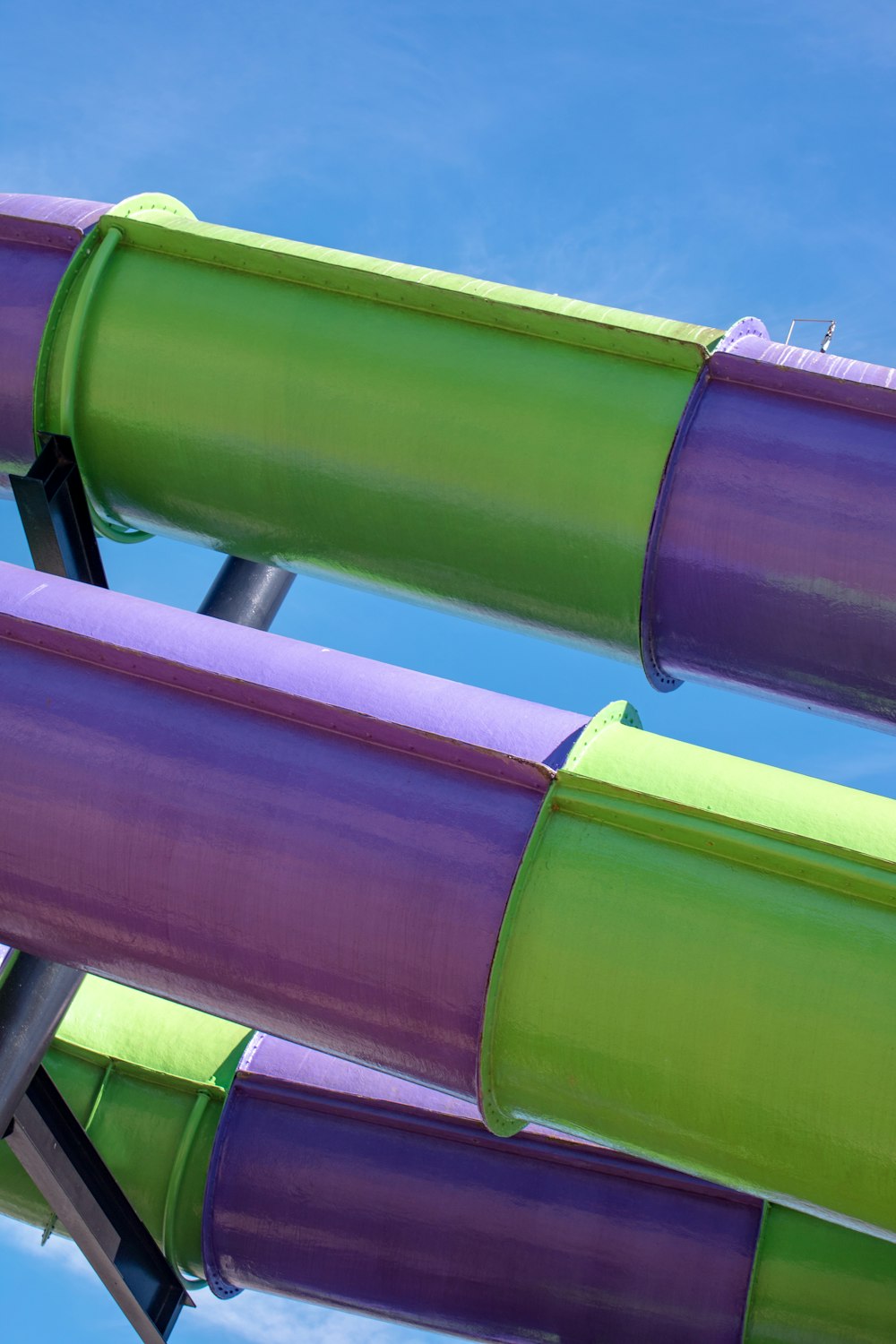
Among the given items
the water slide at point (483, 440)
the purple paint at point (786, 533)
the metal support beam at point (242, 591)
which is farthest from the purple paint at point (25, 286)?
the purple paint at point (786, 533)

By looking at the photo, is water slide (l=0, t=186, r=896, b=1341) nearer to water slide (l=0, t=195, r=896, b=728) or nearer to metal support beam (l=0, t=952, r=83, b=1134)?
water slide (l=0, t=195, r=896, b=728)

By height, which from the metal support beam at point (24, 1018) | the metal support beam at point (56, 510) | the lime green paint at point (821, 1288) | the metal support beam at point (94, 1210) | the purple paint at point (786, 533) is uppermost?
the purple paint at point (786, 533)

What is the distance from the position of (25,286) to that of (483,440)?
1.71 metres

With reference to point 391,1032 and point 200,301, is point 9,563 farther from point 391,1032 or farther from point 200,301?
point 391,1032

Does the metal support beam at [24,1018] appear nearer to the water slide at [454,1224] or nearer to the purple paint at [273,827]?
the purple paint at [273,827]

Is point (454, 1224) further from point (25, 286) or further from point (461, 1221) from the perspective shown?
point (25, 286)

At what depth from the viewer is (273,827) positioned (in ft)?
13.1

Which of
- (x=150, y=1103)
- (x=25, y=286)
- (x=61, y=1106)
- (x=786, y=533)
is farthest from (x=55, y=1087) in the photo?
(x=786, y=533)

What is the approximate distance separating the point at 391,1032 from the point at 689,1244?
84.1 inches

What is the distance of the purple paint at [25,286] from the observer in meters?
5.31

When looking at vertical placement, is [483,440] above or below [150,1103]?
above

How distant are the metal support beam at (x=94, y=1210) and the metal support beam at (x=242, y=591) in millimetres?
1809

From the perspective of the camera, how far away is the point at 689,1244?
554 centimetres

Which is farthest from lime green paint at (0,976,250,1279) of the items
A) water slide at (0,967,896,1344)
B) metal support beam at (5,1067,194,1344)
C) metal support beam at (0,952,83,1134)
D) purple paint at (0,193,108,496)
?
purple paint at (0,193,108,496)
